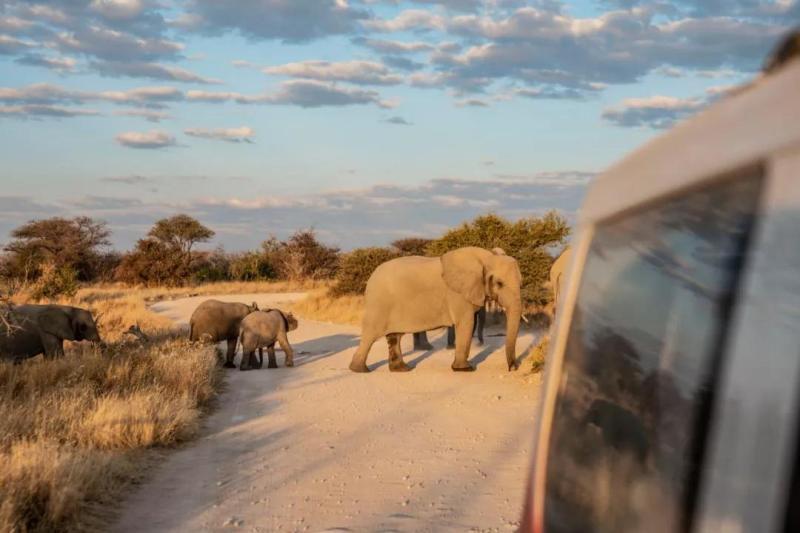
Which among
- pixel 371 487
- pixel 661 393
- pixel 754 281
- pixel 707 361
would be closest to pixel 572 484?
pixel 661 393

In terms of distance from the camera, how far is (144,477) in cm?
713

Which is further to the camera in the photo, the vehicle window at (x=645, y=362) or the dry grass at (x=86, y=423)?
the dry grass at (x=86, y=423)

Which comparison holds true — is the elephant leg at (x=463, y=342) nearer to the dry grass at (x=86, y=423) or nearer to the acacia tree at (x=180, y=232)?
the dry grass at (x=86, y=423)

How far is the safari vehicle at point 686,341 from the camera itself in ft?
3.34

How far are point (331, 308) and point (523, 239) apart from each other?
20.4 ft

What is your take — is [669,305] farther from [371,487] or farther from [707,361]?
[371,487]

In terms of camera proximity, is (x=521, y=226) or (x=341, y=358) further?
(x=521, y=226)

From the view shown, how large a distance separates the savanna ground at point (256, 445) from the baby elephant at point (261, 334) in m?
0.68

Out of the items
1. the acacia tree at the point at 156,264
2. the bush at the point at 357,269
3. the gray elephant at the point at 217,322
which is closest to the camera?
the gray elephant at the point at 217,322

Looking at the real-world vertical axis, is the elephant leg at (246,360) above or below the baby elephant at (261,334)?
below

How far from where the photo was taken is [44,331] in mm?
14039

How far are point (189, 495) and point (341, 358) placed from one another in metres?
10.0

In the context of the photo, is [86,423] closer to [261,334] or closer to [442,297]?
[261,334]

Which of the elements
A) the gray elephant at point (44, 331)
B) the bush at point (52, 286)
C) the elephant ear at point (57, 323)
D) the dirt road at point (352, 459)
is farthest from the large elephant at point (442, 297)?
the bush at point (52, 286)
